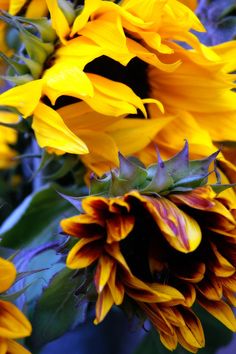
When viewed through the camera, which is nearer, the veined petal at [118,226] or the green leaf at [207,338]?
the veined petal at [118,226]

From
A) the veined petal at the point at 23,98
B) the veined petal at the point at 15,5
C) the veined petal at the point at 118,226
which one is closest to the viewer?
the veined petal at the point at 118,226

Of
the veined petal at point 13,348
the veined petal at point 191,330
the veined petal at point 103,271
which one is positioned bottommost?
the veined petal at point 13,348

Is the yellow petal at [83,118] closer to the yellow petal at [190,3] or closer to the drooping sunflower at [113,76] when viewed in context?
the drooping sunflower at [113,76]

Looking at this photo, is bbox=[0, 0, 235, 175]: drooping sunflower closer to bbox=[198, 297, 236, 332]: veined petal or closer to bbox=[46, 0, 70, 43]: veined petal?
bbox=[46, 0, 70, 43]: veined petal

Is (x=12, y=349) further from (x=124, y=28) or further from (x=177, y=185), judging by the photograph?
(x=124, y=28)

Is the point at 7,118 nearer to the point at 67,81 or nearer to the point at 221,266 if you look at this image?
the point at 67,81

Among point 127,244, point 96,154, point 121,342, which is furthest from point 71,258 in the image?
point 121,342

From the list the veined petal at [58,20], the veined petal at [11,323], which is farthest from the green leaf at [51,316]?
the veined petal at [58,20]
